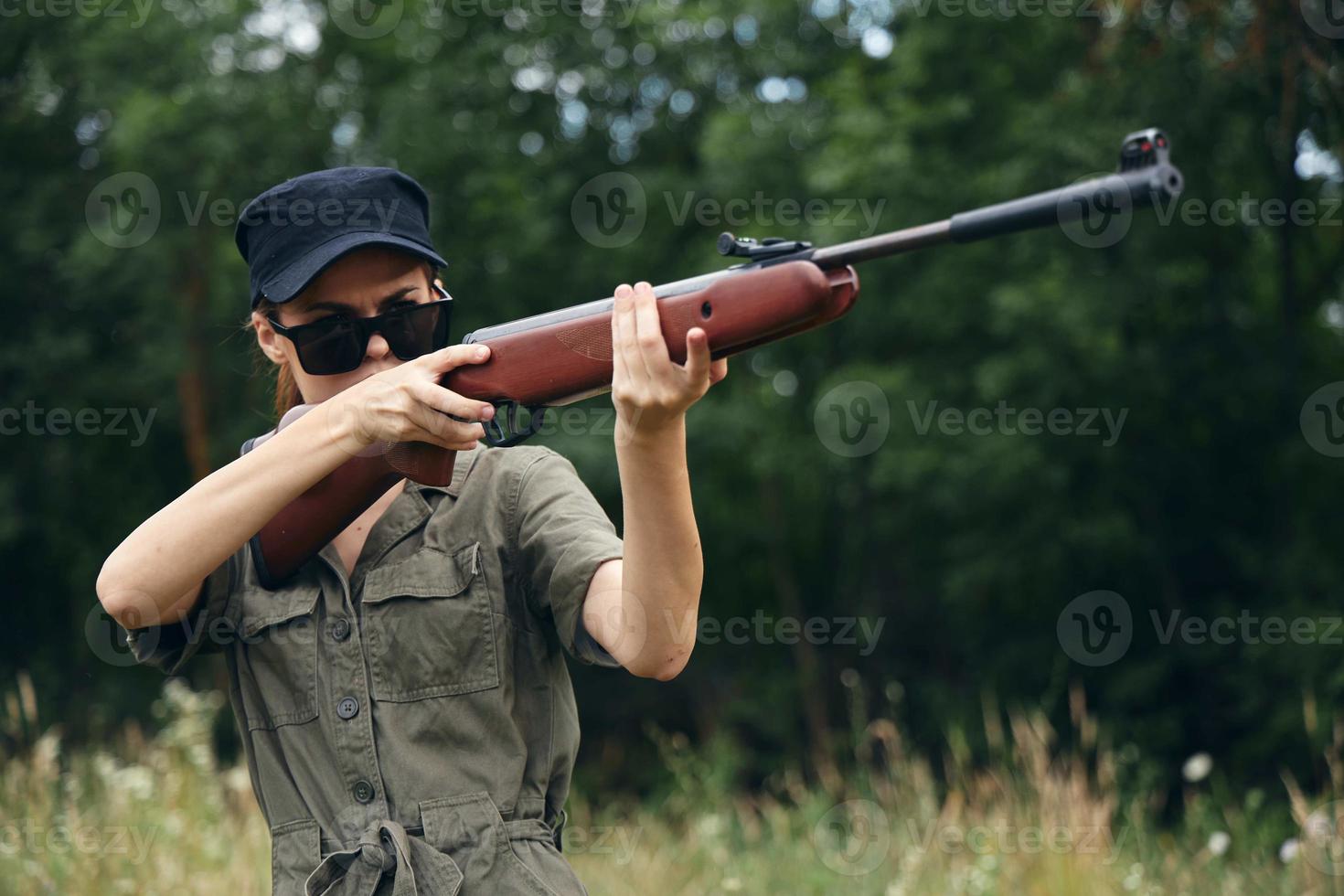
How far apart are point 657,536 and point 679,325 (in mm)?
341

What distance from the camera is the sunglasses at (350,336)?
2215mm

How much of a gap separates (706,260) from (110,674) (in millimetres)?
8622

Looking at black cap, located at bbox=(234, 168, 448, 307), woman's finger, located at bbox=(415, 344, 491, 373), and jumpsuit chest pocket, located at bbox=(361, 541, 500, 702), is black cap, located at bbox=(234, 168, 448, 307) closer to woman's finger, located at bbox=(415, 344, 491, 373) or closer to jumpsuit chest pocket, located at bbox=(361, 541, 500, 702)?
woman's finger, located at bbox=(415, 344, 491, 373)

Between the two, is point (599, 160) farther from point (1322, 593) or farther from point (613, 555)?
point (613, 555)

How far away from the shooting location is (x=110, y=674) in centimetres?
1475
